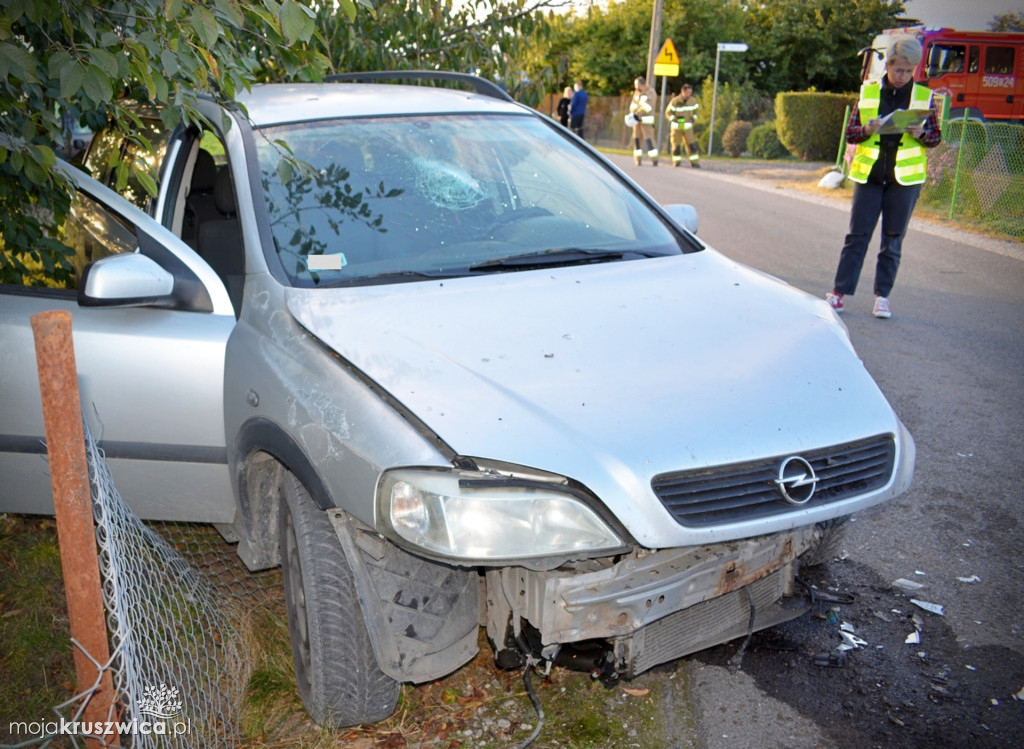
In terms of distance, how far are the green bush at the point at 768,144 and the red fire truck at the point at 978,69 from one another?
3690mm

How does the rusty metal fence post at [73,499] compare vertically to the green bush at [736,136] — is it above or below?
above

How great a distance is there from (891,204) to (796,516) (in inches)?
210

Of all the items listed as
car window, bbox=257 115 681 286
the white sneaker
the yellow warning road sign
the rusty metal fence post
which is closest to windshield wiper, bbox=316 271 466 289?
car window, bbox=257 115 681 286

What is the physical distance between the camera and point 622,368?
268 centimetres

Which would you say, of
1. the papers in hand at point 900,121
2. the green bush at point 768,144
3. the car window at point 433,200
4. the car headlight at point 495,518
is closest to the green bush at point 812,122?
the green bush at point 768,144

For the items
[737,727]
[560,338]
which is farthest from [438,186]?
[737,727]

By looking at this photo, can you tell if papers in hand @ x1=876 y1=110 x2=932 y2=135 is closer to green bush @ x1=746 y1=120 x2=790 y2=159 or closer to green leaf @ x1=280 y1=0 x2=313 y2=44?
green leaf @ x1=280 y1=0 x2=313 y2=44

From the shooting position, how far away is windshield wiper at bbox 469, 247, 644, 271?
10.9 feet

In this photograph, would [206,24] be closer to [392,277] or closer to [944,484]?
[392,277]

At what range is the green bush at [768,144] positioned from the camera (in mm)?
24984

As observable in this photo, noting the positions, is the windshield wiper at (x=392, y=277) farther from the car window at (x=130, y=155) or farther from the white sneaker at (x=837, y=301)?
the white sneaker at (x=837, y=301)

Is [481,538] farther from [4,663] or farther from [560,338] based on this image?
[4,663]


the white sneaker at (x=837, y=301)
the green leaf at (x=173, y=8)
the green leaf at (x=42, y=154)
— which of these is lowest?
the white sneaker at (x=837, y=301)

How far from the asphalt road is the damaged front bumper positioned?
350 millimetres
